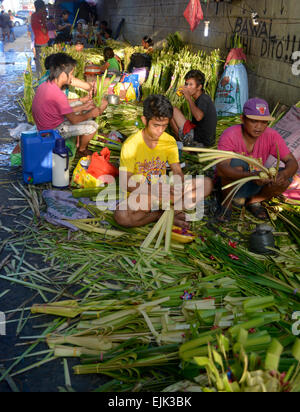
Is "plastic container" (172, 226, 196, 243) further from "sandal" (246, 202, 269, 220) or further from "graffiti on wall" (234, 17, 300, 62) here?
"graffiti on wall" (234, 17, 300, 62)

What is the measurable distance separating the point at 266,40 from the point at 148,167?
3.50 meters

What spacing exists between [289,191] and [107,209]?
1.74 metres

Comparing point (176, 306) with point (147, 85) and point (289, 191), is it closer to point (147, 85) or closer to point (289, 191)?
point (289, 191)

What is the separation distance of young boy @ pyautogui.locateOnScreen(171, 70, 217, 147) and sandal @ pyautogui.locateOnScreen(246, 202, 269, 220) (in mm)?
1426

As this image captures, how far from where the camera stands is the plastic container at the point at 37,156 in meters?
4.32

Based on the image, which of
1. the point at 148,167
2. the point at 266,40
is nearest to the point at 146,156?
the point at 148,167

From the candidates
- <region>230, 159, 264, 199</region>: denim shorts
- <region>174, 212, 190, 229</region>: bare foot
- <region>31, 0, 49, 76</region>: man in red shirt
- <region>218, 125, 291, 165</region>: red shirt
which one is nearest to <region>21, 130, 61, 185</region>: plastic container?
<region>174, 212, 190, 229</region>: bare foot

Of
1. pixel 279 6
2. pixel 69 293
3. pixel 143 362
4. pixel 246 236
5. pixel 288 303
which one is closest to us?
pixel 143 362

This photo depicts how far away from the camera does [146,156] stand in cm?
382

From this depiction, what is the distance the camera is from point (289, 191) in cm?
403

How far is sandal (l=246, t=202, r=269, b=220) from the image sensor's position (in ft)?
12.8

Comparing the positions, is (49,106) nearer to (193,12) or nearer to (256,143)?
(256,143)

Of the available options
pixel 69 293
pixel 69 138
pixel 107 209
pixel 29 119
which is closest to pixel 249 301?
pixel 69 293

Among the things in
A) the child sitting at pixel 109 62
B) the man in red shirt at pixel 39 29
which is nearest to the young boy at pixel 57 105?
the child sitting at pixel 109 62
